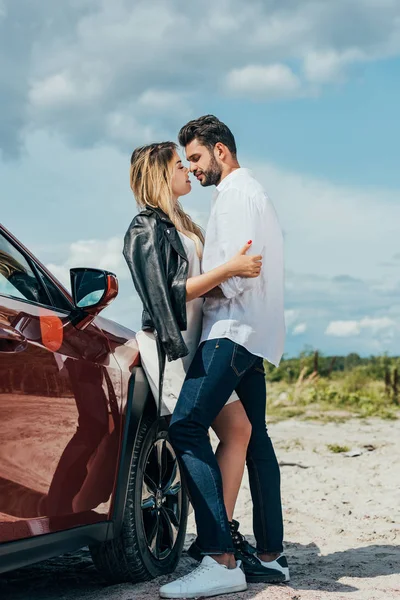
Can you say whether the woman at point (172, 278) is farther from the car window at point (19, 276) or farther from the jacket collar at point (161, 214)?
the car window at point (19, 276)

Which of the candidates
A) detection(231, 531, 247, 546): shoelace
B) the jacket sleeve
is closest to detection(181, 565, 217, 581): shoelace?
detection(231, 531, 247, 546): shoelace

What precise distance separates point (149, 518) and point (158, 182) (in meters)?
1.62

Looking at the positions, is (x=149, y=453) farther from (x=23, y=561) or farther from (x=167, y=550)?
(x=23, y=561)

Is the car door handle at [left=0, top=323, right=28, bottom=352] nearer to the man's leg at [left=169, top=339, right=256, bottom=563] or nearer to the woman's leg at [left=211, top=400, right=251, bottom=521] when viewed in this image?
the man's leg at [left=169, top=339, right=256, bottom=563]

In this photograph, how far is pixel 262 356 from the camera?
4.39 m

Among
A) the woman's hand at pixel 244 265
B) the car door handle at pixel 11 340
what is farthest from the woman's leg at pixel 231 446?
the car door handle at pixel 11 340

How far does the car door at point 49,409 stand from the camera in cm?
336

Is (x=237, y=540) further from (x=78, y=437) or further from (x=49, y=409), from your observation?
(x=49, y=409)

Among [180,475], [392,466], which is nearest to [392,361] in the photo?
[392,466]

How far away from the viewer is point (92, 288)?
393 centimetres

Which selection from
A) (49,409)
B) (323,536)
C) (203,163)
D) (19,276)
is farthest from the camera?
(323,536)

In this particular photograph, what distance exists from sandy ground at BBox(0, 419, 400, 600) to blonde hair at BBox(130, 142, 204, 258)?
1.69 m

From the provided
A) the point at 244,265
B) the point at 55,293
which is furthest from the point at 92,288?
the point at 244,265

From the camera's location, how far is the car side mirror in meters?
3.91
